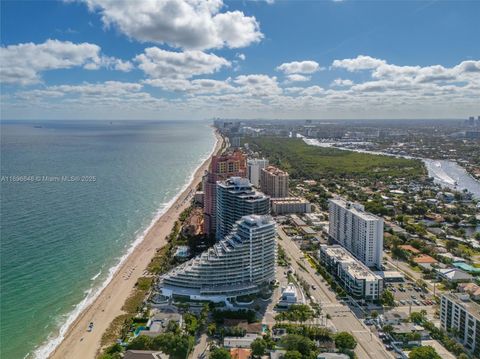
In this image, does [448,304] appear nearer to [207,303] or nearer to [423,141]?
[207,303]

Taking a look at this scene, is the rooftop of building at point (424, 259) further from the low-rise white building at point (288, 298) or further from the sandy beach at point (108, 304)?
the sandy beach at point (108, 304)

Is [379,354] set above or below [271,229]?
below

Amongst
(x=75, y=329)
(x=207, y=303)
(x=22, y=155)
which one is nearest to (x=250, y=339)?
(x=207, y=303)

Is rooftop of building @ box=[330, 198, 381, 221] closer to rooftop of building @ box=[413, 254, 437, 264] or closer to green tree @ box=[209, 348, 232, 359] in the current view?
rooftop of building @ box=[413, 254, 437, 264]


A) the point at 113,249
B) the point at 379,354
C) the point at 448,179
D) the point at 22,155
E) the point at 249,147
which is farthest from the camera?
the point at 249,147

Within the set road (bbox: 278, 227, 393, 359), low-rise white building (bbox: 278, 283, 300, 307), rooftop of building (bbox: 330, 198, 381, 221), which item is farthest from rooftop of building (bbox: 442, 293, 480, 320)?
rooftop of building (bbox: 330, 198, 381, 221)

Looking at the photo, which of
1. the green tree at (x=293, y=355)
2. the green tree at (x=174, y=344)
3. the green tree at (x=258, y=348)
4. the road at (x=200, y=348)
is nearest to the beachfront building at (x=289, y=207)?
the road at (x=200, y=348)
